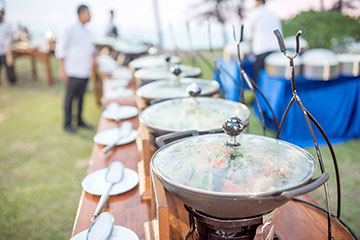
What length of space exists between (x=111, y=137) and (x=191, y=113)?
77 cm

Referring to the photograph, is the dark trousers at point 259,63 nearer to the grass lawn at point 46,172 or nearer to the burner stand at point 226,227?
the grass lawn at point 46,172

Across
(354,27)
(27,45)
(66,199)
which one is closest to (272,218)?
(66,199)

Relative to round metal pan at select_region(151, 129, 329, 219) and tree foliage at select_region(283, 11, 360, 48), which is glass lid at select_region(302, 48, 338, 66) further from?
tree foliage at select_region(283, 11, 360, 48)

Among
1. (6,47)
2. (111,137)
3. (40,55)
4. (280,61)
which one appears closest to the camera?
(111,137)

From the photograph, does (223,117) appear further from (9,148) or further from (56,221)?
(9,148)

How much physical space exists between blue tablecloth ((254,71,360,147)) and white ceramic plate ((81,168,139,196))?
251 centimetres

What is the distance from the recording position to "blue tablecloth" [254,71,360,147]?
3.46 metres

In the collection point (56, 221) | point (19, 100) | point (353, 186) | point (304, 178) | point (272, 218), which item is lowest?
point (353, 186)

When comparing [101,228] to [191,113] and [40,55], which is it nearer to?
[191,113]

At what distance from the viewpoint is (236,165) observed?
2.57ft

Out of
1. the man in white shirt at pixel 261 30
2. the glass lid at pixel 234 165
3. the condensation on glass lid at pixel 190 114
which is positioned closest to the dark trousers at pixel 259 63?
the man in white shirt at pixel 261 30

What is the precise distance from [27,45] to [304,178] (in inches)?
337

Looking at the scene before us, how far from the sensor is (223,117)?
4.08ft

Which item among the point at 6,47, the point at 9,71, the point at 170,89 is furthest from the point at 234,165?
the point at 9,71
